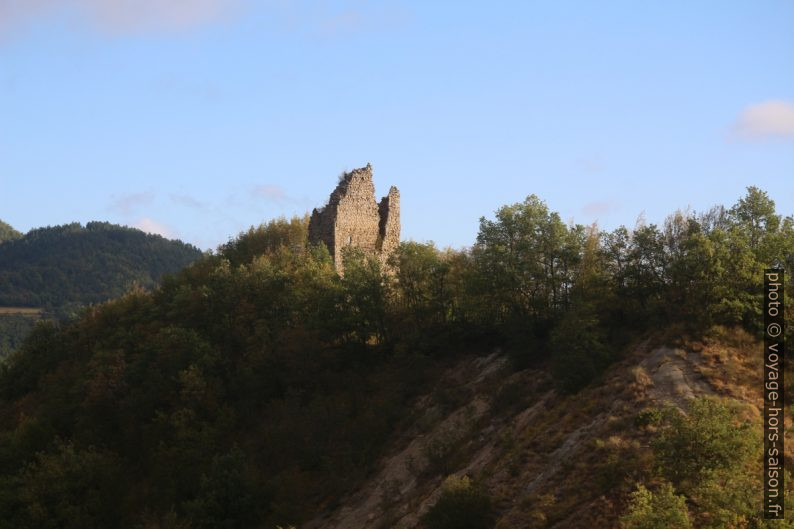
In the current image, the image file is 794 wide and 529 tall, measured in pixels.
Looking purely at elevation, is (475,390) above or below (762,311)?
below

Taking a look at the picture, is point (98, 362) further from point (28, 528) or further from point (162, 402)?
point (28, 528)

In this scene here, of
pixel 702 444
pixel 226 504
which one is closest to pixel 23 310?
pixel 226 504

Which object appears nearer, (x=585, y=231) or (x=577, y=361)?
(x=577, y=361)

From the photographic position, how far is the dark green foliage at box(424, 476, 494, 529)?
28.2m

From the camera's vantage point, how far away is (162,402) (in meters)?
45.5

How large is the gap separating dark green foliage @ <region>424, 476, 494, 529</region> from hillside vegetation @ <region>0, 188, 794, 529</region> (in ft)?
0.20

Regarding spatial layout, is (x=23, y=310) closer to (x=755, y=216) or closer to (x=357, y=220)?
(x=357, y=220)

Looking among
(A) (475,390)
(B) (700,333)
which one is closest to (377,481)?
(A) (475,390)

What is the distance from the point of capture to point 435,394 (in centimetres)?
3950

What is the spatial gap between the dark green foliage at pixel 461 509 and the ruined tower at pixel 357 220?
24868 millimetres

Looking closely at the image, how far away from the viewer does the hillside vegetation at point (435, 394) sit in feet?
91.8

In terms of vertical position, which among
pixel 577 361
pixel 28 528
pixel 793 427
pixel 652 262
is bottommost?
pixel 28 528

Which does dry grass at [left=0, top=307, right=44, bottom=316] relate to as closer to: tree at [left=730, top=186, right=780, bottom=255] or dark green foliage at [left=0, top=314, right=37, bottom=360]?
dark green foliage at [left=0, top=314, right=37, bottom=360]

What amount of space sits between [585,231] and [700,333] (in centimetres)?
907
